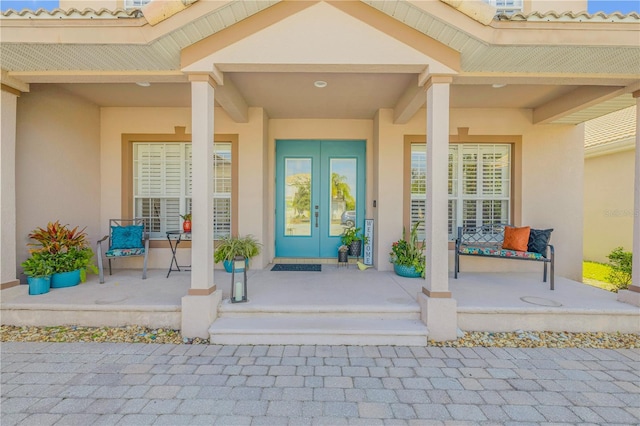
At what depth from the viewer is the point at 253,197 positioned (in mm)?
5270

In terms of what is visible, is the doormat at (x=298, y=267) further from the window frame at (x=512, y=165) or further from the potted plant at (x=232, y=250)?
the window frame at (x=512, y=165)

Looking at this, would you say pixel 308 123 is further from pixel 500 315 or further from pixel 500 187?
pixel 500 315

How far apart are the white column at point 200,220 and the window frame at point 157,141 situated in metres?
2.14

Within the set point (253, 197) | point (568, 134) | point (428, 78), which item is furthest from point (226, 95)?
point (568, 134)

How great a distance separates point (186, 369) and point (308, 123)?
4.40 metres

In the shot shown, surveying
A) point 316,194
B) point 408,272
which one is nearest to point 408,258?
point 408,272

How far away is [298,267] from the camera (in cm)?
534

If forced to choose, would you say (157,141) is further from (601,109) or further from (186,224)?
(601,109)

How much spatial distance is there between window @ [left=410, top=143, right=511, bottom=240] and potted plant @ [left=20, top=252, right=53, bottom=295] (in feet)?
17.3

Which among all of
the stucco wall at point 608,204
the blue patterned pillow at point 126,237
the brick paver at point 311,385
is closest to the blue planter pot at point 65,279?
the blue patterned pillow at point 126,237

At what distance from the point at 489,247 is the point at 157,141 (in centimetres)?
574

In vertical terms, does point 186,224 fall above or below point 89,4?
below

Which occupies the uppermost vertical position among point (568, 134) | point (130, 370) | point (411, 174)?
point (568, 134)

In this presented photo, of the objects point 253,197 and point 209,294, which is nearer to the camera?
point 209,294
